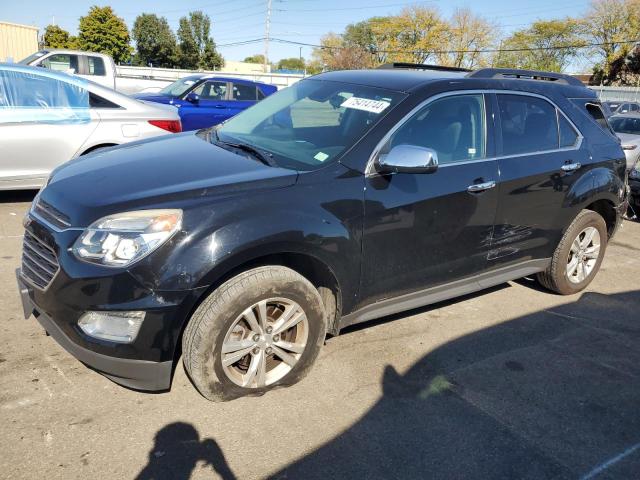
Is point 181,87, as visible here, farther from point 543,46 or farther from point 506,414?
point 543,46

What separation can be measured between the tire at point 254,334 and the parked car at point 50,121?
426 centimetres

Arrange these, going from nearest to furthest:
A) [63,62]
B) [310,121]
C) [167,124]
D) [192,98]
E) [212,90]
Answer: [310,121], [167,124], [192,98], [212,90], [63,62]

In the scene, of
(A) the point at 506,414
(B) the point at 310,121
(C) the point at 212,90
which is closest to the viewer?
(A) the point at 506,414

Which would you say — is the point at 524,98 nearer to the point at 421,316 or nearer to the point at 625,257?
the point at 421,316

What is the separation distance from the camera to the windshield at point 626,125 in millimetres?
11490

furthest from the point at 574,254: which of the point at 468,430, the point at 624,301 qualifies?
the point at 468,430

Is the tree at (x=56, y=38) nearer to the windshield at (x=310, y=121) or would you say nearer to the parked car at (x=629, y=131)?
the parked car at (x=629, y=131)

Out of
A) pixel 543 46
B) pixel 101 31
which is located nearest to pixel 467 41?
pixel 543 46

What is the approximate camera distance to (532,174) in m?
3.98

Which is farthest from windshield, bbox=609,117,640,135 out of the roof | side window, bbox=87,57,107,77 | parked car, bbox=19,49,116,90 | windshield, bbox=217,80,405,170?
side window, bbox=87,57,107,77

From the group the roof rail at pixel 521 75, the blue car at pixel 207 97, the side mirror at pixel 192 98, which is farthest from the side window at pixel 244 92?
the roof rail at pixel 521 75

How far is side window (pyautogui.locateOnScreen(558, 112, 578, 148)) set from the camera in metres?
4.32

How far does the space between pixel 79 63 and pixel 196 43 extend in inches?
2256

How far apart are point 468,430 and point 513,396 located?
1.72 ft
